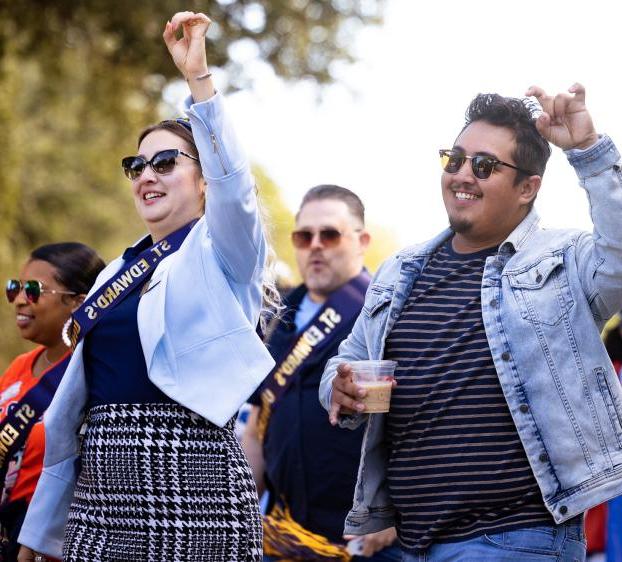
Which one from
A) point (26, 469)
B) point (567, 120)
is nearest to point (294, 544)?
point (26, 469)

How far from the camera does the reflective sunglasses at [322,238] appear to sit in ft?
20.0

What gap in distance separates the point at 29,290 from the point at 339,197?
6.33 feet

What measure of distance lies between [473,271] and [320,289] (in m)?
2.23

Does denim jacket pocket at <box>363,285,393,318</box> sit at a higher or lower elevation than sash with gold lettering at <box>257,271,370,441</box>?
higher

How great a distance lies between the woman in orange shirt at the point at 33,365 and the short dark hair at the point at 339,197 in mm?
1417

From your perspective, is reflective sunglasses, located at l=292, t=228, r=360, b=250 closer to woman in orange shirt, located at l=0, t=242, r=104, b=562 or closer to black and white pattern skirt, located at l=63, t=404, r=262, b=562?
woman in orange shirt, located at l=0, t=242, r=104, b=562

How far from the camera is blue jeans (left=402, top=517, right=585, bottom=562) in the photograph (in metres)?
3.49

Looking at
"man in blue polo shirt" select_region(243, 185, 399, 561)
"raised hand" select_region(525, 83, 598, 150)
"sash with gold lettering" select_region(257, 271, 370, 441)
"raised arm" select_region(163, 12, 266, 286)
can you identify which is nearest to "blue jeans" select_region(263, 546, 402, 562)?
"man in blue polo shirt" select_region(243, 185, 399, 561)

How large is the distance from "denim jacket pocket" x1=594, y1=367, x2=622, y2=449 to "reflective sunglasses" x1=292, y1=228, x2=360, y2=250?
8.90ft

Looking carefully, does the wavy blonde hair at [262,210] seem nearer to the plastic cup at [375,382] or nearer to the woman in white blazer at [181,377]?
the woman in white blazer at [181,377]

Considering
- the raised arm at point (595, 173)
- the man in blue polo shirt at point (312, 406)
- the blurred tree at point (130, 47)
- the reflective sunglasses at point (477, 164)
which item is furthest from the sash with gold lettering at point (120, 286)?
the blurred tree at point (130, 47)

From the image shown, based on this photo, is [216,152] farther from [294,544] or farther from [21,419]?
[294,544]

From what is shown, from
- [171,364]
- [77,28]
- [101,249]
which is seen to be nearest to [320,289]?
[171,364]

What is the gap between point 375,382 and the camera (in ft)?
12.3
